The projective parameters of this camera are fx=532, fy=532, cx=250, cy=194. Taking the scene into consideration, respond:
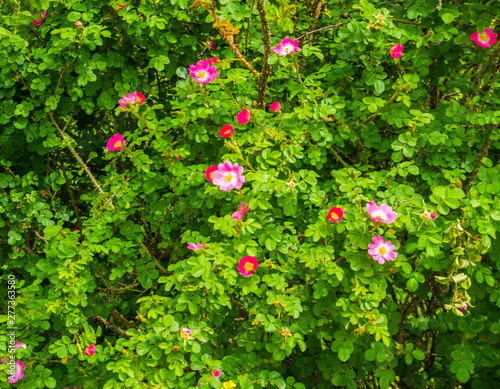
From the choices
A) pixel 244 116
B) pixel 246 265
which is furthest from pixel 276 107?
pixel 246 265

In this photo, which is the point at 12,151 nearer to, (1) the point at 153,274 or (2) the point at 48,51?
(2) the point at 48,51

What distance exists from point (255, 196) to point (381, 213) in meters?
0.39

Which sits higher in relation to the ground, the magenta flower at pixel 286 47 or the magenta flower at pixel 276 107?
the magenta flower at pixel 286 47

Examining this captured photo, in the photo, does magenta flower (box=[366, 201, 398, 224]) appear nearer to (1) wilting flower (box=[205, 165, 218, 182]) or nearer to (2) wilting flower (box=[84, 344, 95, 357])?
(1) wilting flower (box=[205, 165, 218, 182])

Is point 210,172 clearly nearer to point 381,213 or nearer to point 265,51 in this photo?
point 265,51

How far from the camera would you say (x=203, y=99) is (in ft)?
6.28

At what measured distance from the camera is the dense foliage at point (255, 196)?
164 cm

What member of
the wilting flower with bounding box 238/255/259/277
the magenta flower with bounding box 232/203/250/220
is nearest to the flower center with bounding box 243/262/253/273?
the wilting flower with bounding box 238/255/259/277

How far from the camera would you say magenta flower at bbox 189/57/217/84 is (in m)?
1.93

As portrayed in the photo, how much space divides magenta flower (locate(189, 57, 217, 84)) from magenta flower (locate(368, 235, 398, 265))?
832 mm

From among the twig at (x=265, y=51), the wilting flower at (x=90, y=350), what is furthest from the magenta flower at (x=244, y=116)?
the wilting flower at (x=90, y=350)

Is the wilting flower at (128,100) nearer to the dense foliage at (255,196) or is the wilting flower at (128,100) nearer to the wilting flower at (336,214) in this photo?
the dense foliage at (255,196)

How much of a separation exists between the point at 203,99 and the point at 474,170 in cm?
110

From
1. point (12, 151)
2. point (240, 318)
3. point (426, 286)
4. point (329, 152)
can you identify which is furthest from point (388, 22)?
point (12, 151)
